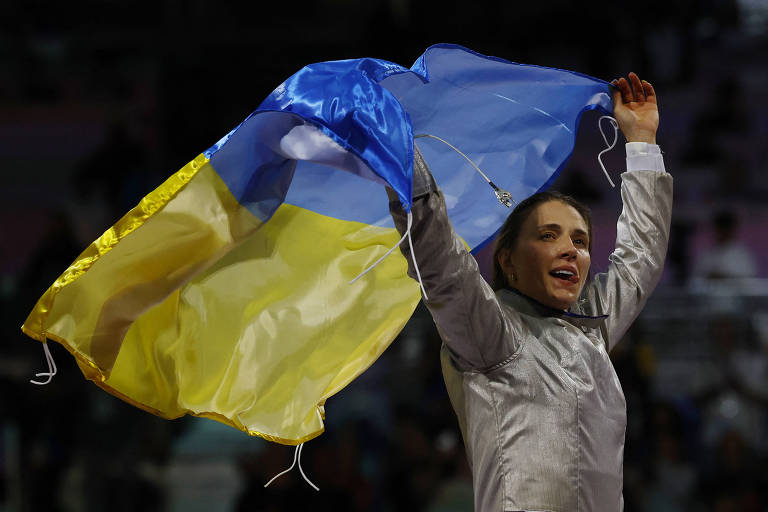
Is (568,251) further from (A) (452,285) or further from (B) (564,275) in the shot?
(A) (452,285)

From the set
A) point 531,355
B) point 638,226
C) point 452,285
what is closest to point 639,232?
point 638,226

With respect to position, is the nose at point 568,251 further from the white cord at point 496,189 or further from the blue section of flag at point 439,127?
the blue section of flag at point 439,127

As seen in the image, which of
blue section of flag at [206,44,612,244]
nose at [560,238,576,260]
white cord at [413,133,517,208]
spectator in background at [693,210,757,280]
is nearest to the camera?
blue section of flag at [206,44,612,244]

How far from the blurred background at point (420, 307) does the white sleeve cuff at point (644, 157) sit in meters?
0.89

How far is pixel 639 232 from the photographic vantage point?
2410 mm

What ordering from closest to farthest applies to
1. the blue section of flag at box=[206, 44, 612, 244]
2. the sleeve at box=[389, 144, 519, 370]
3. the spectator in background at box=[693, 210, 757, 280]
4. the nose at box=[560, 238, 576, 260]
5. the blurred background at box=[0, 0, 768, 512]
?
the sleeve at box=[389, 144, 519, 370] → the blue section of flag at box=[206, 44, 612, 244] → the nose at box=[560, 238, 576, 260] → the blurred background at box=[0, 0, 768, 512] → the spectator in background at box=[693, 210, 757, 280]

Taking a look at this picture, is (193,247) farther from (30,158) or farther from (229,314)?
(30,158)

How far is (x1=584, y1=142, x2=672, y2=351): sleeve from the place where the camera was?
7.79 feet

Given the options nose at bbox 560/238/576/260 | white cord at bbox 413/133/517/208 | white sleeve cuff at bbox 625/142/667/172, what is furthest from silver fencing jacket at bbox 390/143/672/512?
white sleeve cuff at bbox 625/142/667/172

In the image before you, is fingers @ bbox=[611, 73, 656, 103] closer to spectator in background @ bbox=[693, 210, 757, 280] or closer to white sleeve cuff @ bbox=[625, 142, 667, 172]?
white sleeve cuff @ bbox=[625, 142, 667, 172]

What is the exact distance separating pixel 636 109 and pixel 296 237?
848 mm

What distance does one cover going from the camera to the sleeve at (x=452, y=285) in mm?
1914

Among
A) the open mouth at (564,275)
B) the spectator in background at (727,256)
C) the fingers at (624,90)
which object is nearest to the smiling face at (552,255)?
the open mouth at (564,275)

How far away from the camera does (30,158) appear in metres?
7.36
